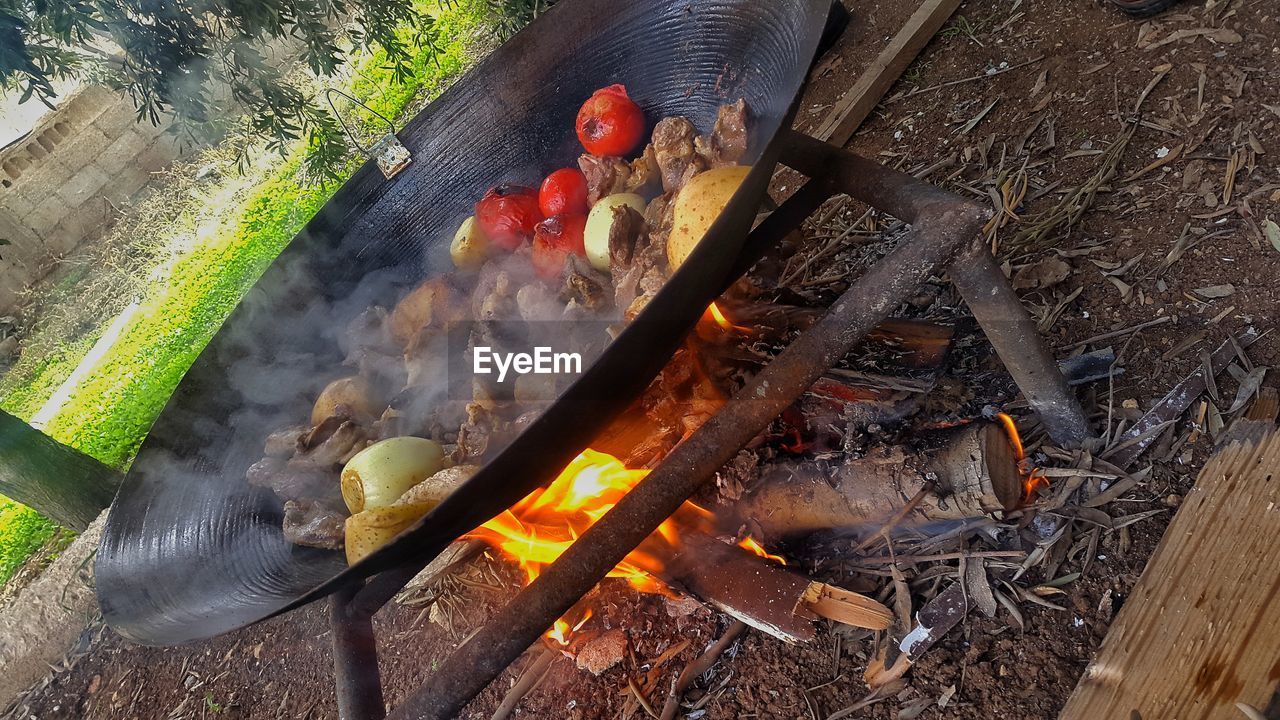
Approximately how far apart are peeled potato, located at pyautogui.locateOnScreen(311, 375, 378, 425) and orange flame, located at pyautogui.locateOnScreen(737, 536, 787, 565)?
4.45ft

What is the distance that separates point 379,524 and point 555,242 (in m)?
1.16

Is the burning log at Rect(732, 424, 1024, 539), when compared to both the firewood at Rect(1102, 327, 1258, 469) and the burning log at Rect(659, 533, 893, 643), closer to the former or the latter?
the burning log at Rect(659, 533, 893, 643)

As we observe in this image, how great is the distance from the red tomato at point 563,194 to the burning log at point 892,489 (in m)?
1.23

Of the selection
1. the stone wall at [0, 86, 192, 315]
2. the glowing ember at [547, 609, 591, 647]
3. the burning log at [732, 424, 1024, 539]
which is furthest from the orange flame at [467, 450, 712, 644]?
the stone wall at [0, 86, 192, 315]

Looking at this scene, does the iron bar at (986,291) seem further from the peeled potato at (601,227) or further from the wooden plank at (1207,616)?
the peeled potato at (601,227)

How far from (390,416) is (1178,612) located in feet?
7.42

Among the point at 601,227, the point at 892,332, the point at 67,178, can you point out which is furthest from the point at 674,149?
the point at 67,178

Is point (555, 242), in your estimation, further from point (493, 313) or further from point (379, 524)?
point (379, 524)

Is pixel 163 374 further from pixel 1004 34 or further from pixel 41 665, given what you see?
pixel 1004 34

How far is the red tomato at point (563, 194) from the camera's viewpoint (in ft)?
9.03

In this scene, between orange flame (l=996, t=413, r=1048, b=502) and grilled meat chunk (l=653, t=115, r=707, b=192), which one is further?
grilled meat chunk (l=653, t=115, r=707, b=192)

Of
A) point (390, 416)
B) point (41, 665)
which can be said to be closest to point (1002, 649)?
point (390, 416)

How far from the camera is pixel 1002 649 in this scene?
1.98 meters

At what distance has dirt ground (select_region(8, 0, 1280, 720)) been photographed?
2020 mm
